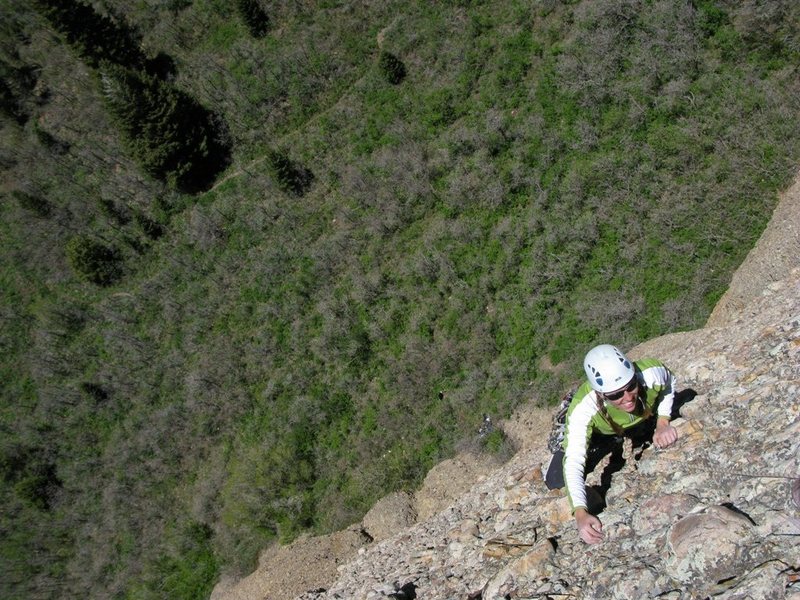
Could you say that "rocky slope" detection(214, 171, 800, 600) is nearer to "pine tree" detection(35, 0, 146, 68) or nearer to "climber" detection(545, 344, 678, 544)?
"climber" detection(545, 344, 678, 544)

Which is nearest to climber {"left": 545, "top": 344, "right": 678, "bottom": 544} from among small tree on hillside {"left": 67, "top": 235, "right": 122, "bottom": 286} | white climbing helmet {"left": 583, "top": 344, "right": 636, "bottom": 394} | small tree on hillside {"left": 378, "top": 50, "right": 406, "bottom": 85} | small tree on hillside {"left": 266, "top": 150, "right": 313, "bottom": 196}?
white climbing helmet {"left": 583, "top": 344, "right": 636, "bottom": 394}

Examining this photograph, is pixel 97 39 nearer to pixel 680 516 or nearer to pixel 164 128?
pixel 164 128

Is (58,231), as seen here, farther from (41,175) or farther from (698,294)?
(698,294)

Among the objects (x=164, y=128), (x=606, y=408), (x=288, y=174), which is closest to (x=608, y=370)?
(x=606, y=408)

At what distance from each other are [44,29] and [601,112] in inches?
1447

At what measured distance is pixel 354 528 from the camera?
747 inches

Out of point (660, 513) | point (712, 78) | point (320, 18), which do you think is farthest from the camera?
point (320, 18)

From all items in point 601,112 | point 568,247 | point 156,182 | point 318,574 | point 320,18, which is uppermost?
point 320,18

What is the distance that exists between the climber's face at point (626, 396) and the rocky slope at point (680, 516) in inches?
53.7

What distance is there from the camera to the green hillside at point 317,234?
1855 cm

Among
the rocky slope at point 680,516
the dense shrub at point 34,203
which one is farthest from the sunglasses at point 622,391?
the dense shrub at point 34,203

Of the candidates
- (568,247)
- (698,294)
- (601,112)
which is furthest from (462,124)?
(698,294)

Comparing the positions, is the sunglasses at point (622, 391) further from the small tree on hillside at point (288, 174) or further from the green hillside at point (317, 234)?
the small tree on hillside at point (288, 174)

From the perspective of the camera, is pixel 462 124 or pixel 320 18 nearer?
pixel 462 124
